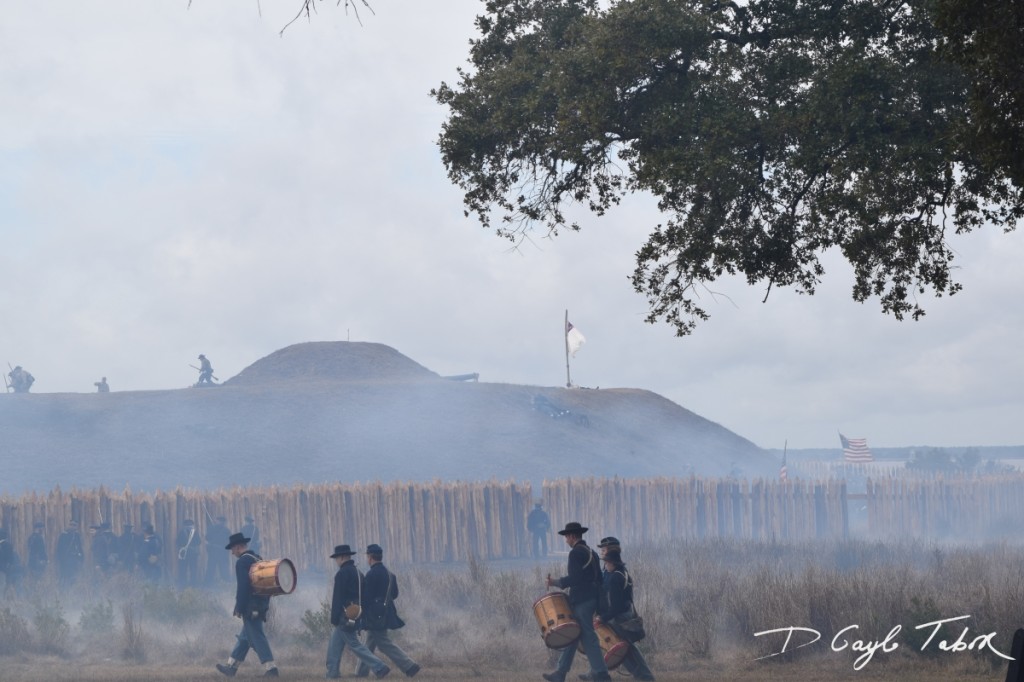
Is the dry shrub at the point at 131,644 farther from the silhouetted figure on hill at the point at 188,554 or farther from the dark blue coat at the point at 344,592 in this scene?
the silhouetted figure on hill at the point at 188,554

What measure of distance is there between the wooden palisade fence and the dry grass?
607cm

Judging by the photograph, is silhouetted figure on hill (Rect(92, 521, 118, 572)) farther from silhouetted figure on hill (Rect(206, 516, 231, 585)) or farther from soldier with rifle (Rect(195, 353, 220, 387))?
soldier with rifle (Rect(195, 353, 220, 387))

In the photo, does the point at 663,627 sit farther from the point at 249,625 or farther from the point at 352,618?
the point at 249,625

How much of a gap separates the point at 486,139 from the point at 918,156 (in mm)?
5387

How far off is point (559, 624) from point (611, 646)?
2.03 ft

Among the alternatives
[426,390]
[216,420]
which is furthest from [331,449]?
[426,390]

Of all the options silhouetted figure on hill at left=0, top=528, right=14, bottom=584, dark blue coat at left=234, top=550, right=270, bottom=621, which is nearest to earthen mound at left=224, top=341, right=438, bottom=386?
silhouetted figure on hill at left=0, top=528, right=14, bottom=584

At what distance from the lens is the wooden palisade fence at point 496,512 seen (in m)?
28.9

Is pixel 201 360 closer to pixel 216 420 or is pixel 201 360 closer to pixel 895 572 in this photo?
pixel 216 420

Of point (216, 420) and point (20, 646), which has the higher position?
point (216, 420)

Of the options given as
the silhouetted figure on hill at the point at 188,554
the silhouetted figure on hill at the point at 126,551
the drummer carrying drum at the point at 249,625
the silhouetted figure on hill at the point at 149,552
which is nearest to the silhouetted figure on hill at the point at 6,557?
the silhouetted figure on hill at the point at 126,551

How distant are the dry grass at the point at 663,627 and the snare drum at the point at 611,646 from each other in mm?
1298

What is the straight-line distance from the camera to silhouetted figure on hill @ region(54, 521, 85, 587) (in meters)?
26.9

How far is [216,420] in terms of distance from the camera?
64.6m
